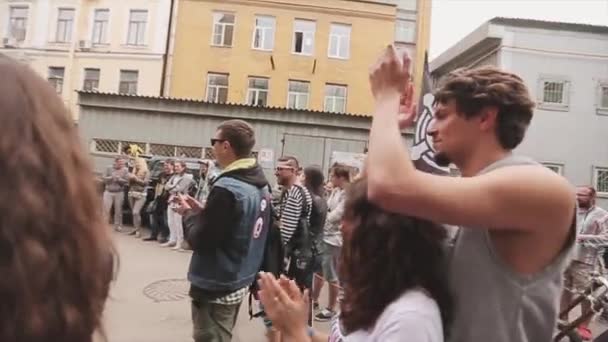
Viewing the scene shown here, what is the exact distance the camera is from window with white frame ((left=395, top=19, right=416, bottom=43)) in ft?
120

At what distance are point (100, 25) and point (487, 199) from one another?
3288 centimetres

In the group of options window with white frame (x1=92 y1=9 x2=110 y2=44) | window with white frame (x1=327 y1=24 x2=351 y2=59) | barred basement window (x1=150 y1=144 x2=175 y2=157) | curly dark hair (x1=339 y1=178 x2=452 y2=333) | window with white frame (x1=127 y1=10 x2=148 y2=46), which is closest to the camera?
curly dark hair (x1=339 y1=178 x2=452 y2=333)

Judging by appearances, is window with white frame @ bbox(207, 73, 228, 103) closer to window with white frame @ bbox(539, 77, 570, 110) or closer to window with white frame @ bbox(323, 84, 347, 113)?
window with white frame @ bbox(323, 84, 347, 113)

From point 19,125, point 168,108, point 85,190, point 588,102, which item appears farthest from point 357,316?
point 588,102

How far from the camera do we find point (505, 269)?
4.92 feet

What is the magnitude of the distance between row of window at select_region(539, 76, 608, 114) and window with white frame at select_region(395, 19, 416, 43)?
1462 cm

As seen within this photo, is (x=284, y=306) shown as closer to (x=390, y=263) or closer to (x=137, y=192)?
(x=390, y=263)

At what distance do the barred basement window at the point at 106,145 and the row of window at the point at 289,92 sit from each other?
11.5 meters

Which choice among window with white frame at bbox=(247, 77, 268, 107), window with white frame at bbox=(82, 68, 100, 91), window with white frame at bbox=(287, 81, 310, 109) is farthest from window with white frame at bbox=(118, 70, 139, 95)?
window with white frame at bbox=(287, 81, 310, 109)

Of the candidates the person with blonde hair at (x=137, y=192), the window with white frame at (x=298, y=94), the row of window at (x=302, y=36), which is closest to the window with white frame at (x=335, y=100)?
the window with white frame at (x=298, y=94)

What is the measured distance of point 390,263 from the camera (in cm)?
158

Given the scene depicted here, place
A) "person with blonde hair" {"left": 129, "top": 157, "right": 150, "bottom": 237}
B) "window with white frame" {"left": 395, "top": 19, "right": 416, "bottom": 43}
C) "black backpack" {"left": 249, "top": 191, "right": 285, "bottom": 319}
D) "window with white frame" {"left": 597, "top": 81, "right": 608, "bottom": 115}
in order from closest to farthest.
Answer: "black backpack" {"left": 249, "top": 191, "right": 285, "bottom": 319}, "person with blonde hair" {"left": 129, "top": 157, "right": 150, "bottom": 237}, "window with white frame" {"left": 597, "top": 81, "right": 608, "bottom": 115}, "window with white frame" {"left": 395, "top": 19, "right": 416, "bottom": 43}

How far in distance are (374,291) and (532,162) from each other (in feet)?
1.79

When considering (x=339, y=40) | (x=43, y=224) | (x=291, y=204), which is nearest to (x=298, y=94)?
(x=339, y=40)
